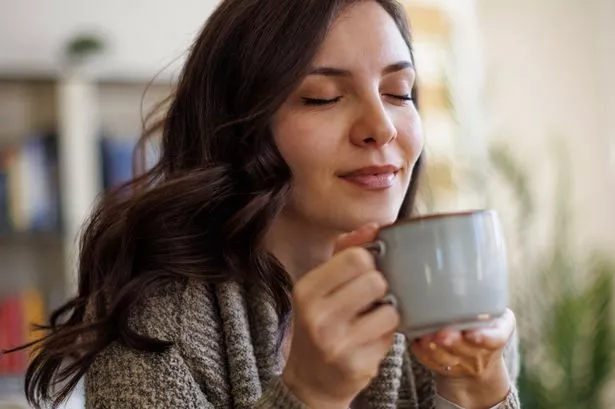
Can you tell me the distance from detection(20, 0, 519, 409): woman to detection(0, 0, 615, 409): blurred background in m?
1.39

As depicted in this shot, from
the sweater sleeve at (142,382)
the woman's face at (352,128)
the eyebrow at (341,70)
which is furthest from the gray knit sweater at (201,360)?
the eyebrow at (341,70)

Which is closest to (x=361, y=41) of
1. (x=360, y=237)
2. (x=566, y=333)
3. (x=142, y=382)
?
(x=360, y=237)

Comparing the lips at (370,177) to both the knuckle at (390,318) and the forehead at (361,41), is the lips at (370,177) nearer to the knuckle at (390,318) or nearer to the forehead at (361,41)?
the forehead at (361,41)

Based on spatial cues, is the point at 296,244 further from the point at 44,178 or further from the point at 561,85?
the point at 561,85

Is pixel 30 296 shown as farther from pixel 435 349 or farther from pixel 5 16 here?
pixel 435 349

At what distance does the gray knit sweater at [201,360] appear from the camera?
85 centimetres

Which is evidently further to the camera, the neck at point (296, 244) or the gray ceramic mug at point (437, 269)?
the neck at point (296, 244)

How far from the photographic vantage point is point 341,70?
0.90 m

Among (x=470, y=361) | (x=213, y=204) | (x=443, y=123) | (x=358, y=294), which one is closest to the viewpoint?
(x=358, y=294)

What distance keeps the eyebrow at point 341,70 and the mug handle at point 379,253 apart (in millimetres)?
287

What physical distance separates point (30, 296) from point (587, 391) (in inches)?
68.6

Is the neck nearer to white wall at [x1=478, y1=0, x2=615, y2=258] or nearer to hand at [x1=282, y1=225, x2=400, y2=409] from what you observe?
hand at [x1=282, y1=225, x2=400, y2=409]

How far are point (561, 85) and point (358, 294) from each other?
2740 mm

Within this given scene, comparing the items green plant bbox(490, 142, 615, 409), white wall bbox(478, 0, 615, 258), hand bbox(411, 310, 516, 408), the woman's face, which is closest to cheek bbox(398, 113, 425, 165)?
the woman's face
